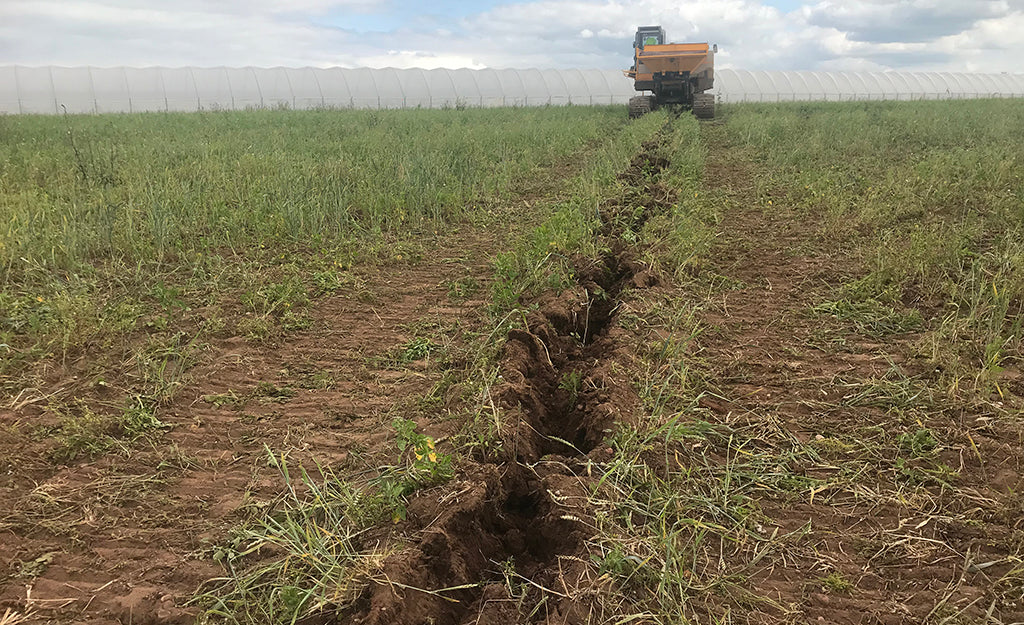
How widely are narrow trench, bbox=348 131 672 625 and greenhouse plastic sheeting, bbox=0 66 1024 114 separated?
2582 centimetres

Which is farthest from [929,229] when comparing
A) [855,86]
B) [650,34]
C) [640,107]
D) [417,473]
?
[855,86]

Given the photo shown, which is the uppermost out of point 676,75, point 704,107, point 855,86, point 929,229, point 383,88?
point 383,88

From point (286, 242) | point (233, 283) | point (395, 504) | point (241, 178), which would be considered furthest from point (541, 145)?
point (395, 504)

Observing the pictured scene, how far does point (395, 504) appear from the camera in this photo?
6.64 ft

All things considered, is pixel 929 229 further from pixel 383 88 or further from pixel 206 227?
pixel 383 88

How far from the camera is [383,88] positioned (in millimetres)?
30000

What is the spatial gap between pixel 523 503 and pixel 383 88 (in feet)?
102

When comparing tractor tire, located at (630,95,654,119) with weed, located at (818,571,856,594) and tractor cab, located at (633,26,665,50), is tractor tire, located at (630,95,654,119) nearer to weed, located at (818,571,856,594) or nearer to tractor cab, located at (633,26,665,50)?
tractor cab, located at (633,26,665,50)

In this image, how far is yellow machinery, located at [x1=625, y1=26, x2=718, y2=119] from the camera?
18.6 metres

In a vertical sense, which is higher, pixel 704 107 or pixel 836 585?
pixel 704 107

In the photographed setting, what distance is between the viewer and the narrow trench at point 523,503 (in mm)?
1717

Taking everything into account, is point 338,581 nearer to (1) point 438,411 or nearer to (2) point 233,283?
(1) point 438,411

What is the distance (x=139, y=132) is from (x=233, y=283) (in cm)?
1139

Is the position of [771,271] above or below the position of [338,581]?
above
